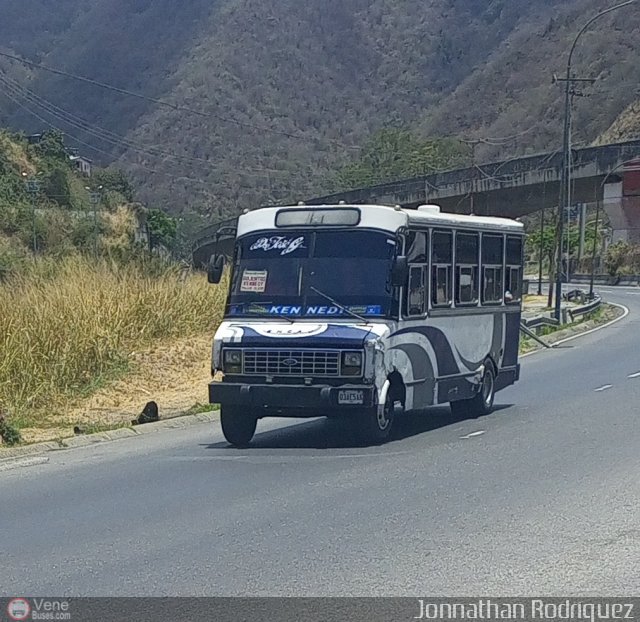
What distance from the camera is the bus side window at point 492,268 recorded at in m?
15.0

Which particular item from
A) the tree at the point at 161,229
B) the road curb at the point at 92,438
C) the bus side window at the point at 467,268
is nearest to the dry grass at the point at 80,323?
the road curb at the point at 92,438

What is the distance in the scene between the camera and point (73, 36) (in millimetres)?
193000

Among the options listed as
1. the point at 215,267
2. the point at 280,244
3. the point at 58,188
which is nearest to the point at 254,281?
the point at 280,244

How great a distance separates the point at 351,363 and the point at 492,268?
4.03m

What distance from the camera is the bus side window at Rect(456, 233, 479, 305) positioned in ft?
46.3

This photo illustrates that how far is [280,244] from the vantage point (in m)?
13.0

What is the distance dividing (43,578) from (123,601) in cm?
79

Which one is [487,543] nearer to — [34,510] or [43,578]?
[43,578]

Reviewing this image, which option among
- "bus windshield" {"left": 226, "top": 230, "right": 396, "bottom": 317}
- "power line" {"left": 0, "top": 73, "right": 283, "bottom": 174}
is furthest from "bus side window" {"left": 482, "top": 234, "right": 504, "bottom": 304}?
"power line" {"left": 0, "top": 73, "right": 283, "bottom": 174}

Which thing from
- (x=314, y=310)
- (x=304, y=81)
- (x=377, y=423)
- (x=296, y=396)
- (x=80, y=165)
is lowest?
(x=377, y=423)

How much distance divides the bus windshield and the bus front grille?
Answer: 23.4 inches

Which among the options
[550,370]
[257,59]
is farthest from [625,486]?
[257,59]

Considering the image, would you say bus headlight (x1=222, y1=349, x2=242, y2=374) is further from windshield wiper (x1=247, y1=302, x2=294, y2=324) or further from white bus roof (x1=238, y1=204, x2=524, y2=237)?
white bus roof (x1=238, y1=204, x2=524, y2=237)

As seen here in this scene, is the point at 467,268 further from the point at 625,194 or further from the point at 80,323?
the point at 625,194
